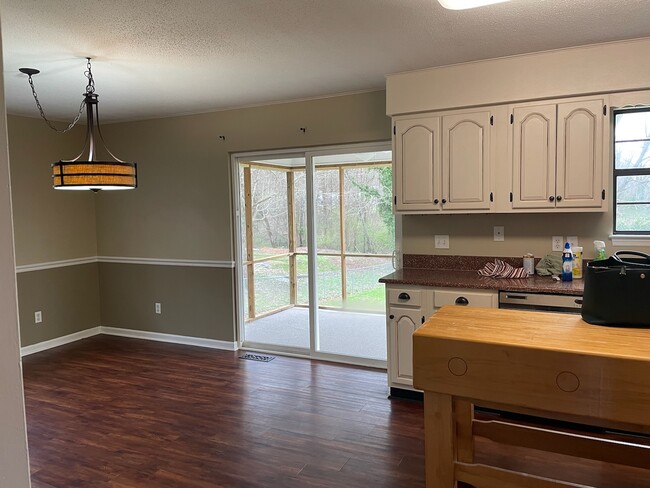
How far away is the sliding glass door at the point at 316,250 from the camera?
4.49 meters

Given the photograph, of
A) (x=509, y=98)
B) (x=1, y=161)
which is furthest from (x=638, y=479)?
(x=1, y=161)

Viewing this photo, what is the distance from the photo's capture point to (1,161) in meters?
1.03

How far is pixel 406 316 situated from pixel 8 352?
2929mm

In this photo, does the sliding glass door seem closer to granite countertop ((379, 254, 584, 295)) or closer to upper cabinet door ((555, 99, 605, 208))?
granite countertop ((379, 254, 584, 295))

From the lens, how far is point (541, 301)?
3.19 m

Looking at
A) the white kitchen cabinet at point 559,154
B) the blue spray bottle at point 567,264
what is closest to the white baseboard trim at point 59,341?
the white kitchen cabinet at point 559,154

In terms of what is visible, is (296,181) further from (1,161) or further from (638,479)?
(1,161)

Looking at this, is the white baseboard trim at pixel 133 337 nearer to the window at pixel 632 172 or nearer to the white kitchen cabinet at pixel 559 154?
the white kitchen cabinet at pixel 559 154

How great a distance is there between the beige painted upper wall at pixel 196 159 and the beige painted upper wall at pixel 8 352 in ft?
11.6

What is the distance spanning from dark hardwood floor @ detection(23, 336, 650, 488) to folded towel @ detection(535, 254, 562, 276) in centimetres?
131

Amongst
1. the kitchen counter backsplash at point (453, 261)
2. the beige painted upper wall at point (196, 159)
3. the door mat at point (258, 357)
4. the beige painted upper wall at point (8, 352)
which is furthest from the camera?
the door mat at point (258, 357)

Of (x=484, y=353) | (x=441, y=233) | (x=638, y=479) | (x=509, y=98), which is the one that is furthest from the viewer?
(x=441, y=233)

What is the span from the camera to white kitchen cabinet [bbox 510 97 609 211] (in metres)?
3.26

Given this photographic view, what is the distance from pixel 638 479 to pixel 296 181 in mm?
3514
